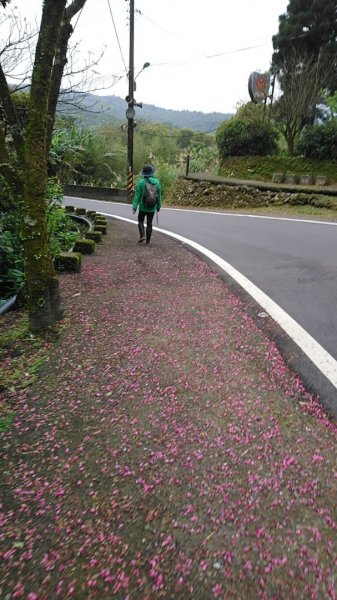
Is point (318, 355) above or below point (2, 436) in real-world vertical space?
above

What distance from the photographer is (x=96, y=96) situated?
7.66m

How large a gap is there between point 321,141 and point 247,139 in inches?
131

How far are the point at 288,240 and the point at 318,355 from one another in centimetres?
518

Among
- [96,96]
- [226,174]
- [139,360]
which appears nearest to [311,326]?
[139,360]

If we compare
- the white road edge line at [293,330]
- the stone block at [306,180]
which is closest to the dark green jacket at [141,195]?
the white road edge line at [293,330]

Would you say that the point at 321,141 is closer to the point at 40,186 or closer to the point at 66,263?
the point at 66,263

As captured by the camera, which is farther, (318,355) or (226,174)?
(226,174)

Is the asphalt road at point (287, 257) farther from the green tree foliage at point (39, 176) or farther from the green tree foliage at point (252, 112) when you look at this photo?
the green tree foliage at point (252, 112)

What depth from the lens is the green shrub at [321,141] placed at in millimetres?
16672

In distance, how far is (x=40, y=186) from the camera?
3.58m

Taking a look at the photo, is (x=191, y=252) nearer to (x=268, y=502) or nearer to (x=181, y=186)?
(x=268, y=502)

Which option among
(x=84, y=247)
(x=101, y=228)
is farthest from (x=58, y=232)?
(x=84, y=247)

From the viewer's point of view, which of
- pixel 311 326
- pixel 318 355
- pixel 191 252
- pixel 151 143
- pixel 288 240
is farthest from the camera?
pixel 151 143

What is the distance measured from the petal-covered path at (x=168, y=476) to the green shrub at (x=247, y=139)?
16985 millimetres
